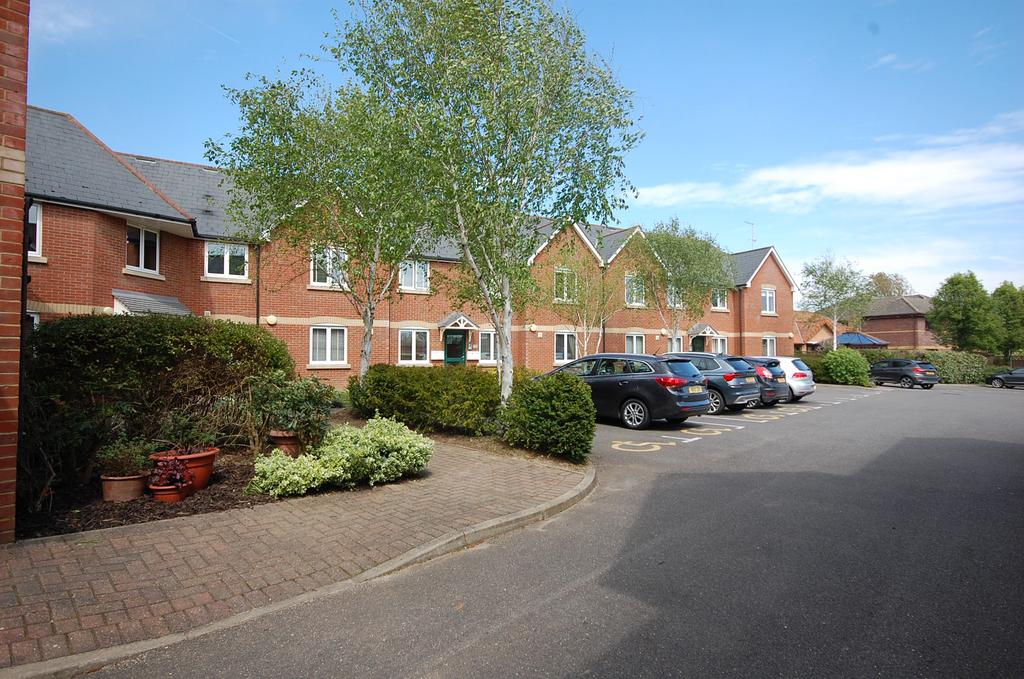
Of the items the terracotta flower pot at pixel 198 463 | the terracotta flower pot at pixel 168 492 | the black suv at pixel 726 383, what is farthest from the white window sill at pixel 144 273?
the black suv at pixel 726 383

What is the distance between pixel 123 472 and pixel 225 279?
16.0m

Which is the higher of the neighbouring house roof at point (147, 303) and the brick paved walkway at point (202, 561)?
the neighbouring house roof at point (147, 303)

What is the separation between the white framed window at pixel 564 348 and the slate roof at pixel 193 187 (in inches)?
601

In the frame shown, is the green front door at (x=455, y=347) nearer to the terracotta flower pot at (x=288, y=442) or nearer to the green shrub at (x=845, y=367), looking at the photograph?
the terracotta flower pot at (x=288, y=442)

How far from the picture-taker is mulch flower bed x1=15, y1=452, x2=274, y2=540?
5.38 meters

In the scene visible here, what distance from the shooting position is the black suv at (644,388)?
12766 mm

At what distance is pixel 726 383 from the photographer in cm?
1670

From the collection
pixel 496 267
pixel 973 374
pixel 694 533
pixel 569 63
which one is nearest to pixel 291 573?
pixel 694 533

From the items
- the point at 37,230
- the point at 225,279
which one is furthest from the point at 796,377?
the point at 37,230

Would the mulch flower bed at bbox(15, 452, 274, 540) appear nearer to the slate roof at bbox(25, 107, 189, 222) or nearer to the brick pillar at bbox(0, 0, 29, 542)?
the brick pillar at bbox(0, 0, 29, 542)

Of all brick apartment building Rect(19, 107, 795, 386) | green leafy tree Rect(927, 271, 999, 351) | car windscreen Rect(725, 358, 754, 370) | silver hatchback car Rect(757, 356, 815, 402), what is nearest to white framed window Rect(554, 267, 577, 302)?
brick apartment building Rect(19, 107, 795, 386)

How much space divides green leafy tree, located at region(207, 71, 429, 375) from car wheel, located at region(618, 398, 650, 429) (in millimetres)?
6285

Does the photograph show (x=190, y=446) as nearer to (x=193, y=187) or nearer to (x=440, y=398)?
(x=440, y=398)

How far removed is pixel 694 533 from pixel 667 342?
28.2m
